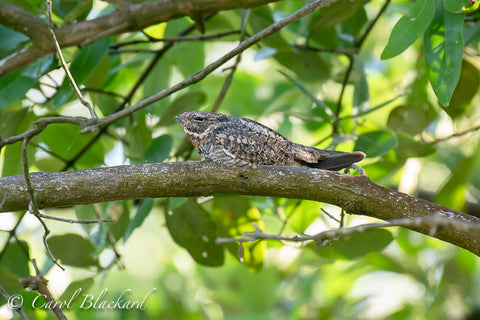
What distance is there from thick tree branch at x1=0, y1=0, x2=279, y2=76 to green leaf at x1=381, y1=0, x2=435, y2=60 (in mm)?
688

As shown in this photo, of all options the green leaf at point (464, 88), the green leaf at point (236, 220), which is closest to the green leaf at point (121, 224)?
the green leaf at point (236, 220)

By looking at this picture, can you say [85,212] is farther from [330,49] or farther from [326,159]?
[330,49]

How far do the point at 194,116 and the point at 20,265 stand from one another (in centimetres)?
121

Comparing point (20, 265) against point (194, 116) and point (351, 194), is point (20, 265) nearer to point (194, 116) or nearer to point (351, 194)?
point (194, 116)

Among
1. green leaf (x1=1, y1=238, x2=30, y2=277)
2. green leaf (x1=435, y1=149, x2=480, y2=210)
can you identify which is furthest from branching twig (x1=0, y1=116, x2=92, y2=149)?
green leaf (x1=435, y1=149, x2=480, y2=210)

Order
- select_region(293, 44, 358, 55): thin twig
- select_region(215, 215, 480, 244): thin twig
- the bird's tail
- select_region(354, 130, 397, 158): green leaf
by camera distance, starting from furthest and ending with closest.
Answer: select_region(293, 44, 358, 55): thin twig
select_region(354, 130, 397, 158): green leaf
the bird's tail
select_region(215, 215, 480, 244): thin twig

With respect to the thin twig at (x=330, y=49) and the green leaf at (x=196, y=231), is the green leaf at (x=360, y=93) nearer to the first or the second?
the thin twig at (x=330, y=49)

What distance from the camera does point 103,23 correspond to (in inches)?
99.9

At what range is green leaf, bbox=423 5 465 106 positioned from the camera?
199cm


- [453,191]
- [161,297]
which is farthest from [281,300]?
[453,191]

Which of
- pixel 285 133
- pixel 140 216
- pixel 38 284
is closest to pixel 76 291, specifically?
pixel 140 216

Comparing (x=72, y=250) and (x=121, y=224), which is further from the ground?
(x=121, y=224)

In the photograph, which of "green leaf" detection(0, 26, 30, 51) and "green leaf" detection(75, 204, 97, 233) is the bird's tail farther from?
"green leaf" detection(0, 26, 30, 51)

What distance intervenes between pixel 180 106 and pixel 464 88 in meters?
1.51
